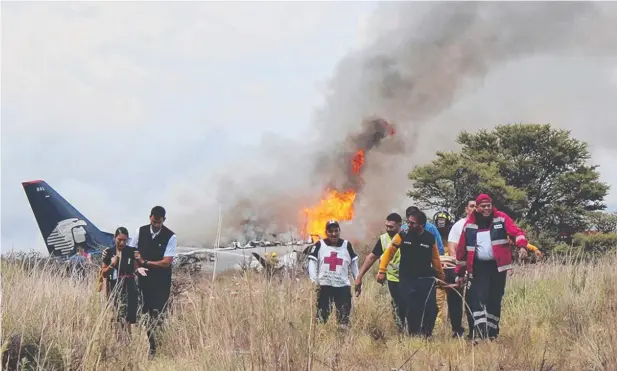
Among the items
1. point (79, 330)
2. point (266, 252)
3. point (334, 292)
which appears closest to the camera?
point (266, 252)

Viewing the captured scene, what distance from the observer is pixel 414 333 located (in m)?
6.61

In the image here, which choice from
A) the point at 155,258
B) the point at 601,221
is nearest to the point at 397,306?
the point at 155,258

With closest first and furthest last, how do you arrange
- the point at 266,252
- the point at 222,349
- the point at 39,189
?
the point at 222,349 → the point at 266,252 → the point at 39,189

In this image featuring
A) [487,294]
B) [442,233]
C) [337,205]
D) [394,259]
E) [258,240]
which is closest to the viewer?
[258,240]

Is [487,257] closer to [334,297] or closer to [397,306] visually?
[397,306]

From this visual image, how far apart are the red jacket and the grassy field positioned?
0.75m

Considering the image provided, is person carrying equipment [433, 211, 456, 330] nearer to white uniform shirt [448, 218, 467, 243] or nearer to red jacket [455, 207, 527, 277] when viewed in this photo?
white uniform shirt [448, 218, 467, 243]

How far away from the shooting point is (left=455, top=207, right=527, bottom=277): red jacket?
20.7ft

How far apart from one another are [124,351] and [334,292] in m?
3.31

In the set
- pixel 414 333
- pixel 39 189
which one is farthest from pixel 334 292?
pixel 39 189

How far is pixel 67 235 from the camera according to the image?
821 inches

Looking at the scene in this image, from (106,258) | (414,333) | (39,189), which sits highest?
(39,189)

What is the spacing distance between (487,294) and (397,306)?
3.99ft

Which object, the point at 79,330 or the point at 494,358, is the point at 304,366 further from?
the point at 79,330
